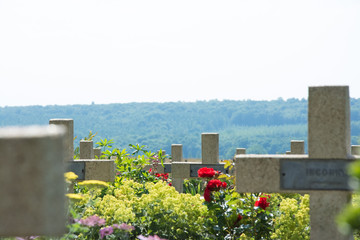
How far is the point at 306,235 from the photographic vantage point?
542 centimetres

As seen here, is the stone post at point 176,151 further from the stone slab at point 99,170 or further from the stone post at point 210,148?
the stone slab at point 99,170

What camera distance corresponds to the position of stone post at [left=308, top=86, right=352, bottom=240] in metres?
4.28

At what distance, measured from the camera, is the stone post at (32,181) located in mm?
1982

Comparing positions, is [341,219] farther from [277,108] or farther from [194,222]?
[277,108]

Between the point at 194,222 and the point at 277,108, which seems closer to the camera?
Result: the point at 194,222

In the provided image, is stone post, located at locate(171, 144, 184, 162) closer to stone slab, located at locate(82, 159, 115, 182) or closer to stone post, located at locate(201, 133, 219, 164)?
stone post, located at locate(201, 133, 219, 164)

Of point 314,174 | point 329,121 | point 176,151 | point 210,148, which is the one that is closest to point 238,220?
point 314,174

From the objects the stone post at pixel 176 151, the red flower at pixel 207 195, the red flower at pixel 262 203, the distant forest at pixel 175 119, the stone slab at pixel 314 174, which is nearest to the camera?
the stone slab at pixel 314 174

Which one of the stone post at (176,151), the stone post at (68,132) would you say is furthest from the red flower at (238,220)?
the stone post at (176,151)

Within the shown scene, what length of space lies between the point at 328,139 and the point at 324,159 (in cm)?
18

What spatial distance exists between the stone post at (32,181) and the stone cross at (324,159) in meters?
2.64

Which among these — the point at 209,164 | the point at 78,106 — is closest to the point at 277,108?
the point at 78,106

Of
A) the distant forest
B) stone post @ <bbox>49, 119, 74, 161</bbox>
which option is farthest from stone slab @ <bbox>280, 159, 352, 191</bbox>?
the distant forest

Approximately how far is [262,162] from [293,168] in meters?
0.26
